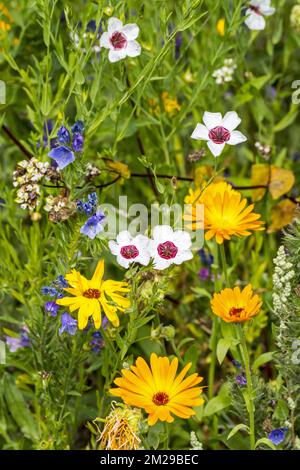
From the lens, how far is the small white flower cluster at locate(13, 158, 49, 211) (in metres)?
1.19

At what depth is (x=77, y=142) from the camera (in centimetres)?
120

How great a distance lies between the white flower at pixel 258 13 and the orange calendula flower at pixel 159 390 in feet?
2.21

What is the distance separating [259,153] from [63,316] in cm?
55

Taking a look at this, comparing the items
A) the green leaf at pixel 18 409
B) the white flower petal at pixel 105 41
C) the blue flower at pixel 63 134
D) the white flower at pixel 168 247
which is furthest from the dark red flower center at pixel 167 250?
the green leaf at pixel 18 409

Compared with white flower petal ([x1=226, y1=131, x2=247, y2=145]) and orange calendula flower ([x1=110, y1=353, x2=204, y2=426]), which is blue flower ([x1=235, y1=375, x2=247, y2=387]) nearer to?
orange calendula flower ([x1=110, y1=353, x2=204, y2=426])

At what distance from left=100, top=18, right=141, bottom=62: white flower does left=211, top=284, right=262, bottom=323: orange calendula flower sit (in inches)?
15.5

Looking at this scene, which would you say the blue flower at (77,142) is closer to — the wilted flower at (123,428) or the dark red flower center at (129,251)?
the dark red flower center at (129,251)

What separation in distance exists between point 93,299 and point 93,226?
0.10 meters

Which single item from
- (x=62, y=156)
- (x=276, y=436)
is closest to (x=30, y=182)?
(x=62, y=156)

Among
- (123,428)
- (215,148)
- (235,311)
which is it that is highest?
(215,148)

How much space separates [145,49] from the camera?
4.81ft

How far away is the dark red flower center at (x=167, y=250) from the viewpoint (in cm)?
115

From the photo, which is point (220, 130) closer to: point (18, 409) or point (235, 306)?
point (235, 306)

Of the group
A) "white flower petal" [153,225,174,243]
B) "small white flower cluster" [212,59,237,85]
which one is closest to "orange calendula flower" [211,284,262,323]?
"white flower petal" [153,225,174,243]
